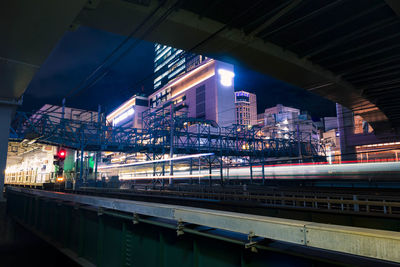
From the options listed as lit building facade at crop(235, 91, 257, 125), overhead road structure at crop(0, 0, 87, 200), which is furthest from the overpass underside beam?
lit building facade at crop(235, 91, 257, 125)

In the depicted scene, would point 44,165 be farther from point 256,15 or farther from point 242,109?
point 242,109

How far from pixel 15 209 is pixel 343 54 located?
838 inches

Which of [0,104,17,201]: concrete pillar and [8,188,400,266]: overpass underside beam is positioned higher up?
[0,104,17,201]: concrete pillar

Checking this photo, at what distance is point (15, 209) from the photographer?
55.2 ft

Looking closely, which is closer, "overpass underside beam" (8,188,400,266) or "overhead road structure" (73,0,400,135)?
"overpass underside beam" (8,188,400,266)

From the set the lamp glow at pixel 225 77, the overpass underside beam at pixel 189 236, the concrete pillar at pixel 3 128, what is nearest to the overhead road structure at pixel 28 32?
the concrete pillar at pixel 3 128

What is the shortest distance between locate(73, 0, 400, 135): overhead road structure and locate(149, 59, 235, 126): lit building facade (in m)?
82.8

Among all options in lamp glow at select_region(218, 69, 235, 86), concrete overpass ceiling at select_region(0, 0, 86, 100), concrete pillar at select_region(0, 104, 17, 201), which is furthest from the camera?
lamp glow at select_region(218, 69, 235, 86)

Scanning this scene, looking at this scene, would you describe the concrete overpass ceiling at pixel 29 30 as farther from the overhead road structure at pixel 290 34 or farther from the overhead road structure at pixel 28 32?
the overhead road structure at pixel 290 34

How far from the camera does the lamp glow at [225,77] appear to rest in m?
106

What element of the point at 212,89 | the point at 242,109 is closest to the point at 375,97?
the point at 212,89

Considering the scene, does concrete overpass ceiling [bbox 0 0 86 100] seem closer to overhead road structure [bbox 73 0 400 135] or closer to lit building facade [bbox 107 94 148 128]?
overhead road structure [bbox 73 0 400 135]

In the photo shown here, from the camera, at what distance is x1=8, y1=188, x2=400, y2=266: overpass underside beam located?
273 cm

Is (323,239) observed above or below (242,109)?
below
